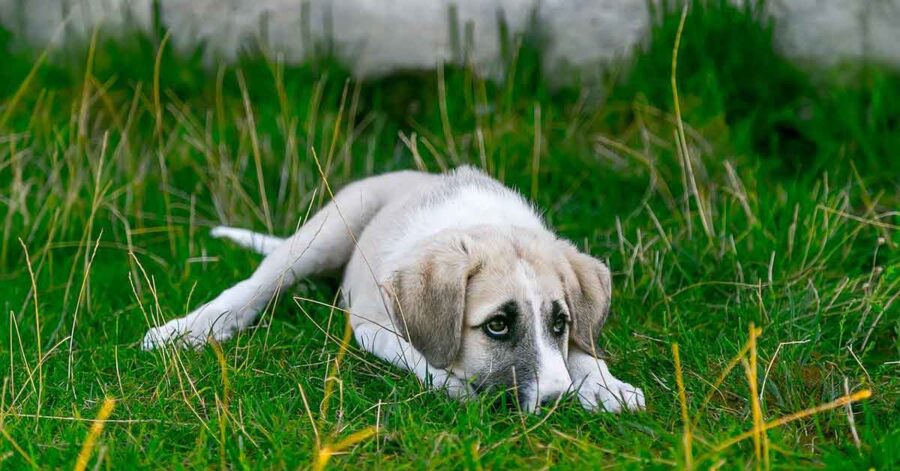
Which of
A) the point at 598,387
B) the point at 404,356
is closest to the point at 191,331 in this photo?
the point at 404,356

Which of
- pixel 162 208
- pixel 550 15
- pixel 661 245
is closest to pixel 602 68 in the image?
pixel 550 15

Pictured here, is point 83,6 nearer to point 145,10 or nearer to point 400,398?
point 145,10

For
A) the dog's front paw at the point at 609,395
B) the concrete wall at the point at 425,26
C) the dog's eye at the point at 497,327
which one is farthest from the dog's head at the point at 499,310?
the concrete wall at the point at 425,26

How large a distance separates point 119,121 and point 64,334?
2.17m

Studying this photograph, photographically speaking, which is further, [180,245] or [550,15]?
[550,15]

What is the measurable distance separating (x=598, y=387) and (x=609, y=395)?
0.21ft

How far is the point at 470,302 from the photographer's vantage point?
3752 mm

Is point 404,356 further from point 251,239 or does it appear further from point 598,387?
point 251,239

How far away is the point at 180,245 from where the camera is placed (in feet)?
17.9

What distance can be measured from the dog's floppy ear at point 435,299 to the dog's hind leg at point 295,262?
52 centimetres

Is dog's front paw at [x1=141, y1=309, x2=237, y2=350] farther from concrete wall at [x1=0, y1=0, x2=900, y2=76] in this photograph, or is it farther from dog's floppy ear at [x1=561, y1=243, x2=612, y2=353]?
concrete wall at [x1=0, y1=0, x2=900, y2=76]

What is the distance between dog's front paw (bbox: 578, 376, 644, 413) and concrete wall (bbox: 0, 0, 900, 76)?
3136 millimetres

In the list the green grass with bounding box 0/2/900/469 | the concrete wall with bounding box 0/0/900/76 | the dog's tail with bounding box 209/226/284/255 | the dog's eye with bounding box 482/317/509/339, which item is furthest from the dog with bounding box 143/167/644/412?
the concrete wall with bounding box 0/0/900/76

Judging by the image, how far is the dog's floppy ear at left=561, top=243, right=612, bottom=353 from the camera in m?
3.89
